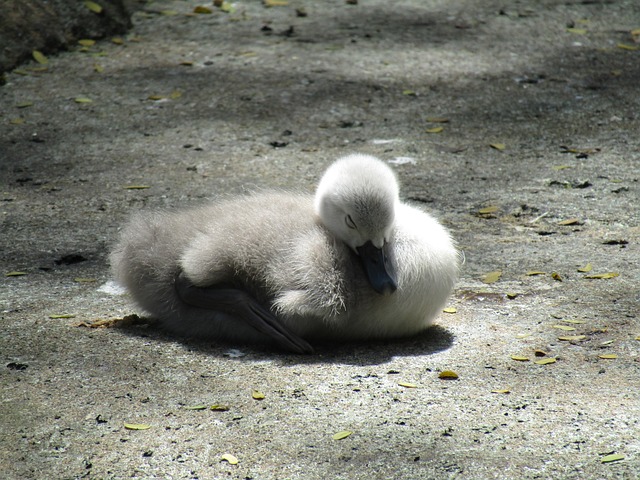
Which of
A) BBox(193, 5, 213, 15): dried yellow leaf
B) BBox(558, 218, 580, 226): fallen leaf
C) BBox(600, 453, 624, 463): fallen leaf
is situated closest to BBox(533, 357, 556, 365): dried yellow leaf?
BBox(600, 453, 624, 463): fallen leaf

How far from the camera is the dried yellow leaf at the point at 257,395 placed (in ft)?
10.7

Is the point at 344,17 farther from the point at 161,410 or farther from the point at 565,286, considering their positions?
the point at 161,410

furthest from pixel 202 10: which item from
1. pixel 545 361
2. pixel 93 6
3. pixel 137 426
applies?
pixel 137 426

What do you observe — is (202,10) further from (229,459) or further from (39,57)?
(229,459)

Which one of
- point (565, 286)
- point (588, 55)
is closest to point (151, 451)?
point (565, 286)

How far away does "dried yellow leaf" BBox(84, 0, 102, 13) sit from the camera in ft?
27.6

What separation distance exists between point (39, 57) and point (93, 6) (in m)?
0.85

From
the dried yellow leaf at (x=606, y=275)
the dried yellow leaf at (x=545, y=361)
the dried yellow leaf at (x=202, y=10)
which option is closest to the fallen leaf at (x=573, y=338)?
the dried yellow leaf at (x=545, y=361)

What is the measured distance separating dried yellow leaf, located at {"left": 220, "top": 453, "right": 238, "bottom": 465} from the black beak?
3.20 feet

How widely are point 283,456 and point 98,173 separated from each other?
11.4 feet

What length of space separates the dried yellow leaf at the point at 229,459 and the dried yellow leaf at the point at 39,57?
575cm

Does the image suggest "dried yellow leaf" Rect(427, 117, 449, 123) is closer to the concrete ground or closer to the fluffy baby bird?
the concrete ground

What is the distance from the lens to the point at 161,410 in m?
3.20

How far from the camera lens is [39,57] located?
25.9ft
